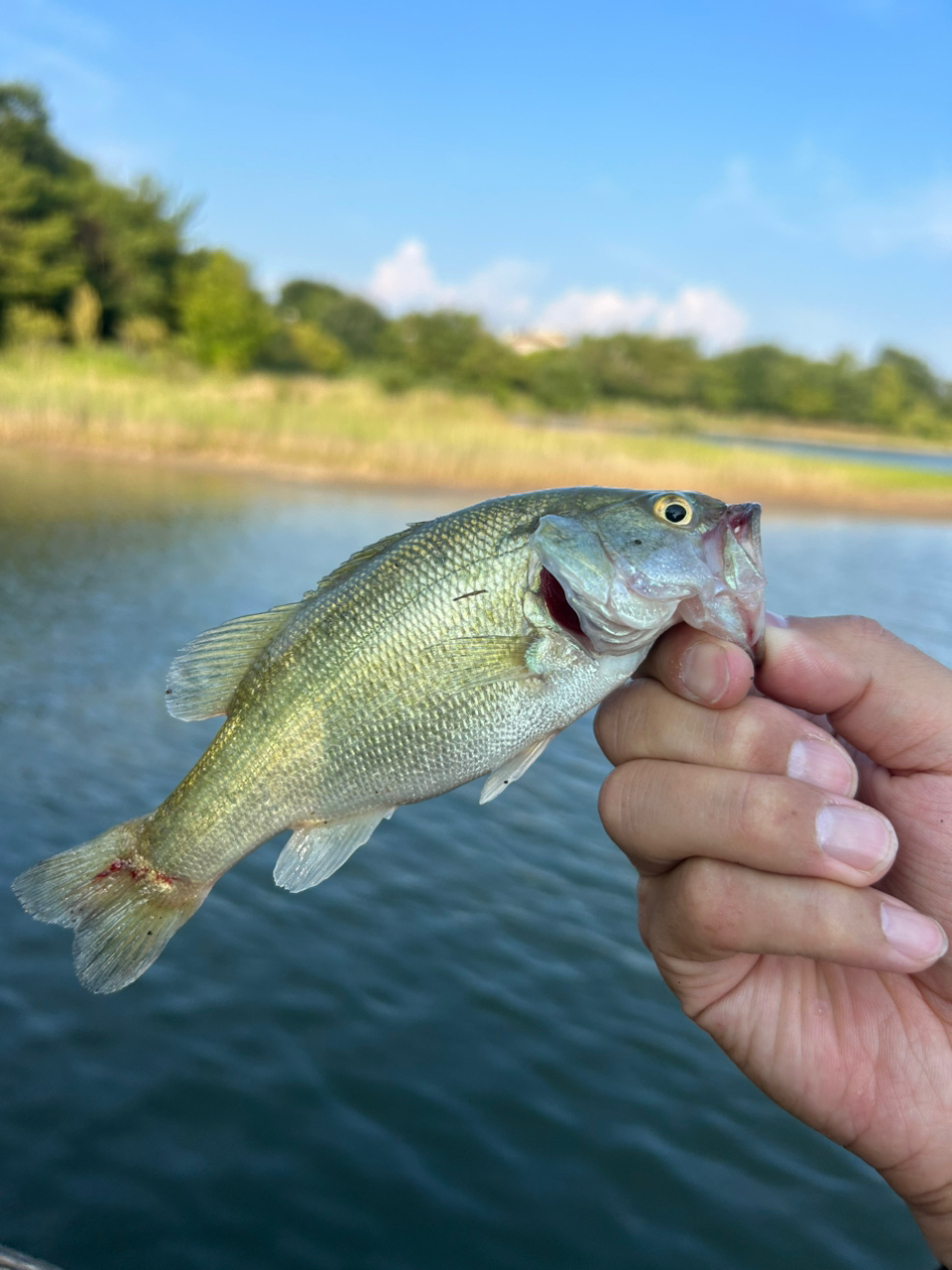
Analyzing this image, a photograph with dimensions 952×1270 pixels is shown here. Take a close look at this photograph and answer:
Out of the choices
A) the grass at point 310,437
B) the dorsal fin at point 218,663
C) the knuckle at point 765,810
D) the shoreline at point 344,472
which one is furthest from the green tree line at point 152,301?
the knuckle at point 765,810

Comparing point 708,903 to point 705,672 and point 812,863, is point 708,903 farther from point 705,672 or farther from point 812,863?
point 705,672

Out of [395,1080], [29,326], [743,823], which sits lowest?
[395,1080]

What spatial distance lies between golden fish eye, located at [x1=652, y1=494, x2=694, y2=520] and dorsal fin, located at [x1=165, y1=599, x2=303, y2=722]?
0.84 meters

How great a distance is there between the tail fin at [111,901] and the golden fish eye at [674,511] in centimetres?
135

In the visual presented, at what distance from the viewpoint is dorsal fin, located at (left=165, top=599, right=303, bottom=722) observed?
2.25 metres

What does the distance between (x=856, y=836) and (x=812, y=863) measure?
9 cm

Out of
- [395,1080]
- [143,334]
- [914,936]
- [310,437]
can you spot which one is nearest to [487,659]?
[914,936]

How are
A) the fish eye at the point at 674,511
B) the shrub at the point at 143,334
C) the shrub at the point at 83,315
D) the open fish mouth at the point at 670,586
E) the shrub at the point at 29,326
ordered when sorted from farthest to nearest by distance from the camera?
the shrub at the point at 143,334 < the shrub at the point at 83,315 < the shrub at the point at 29,326 < the fish eye at the point at 674,511 < the open fish mouth at the point at 670,586

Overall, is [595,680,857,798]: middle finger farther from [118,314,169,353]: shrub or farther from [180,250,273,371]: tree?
[118,314,169,353]: shrub

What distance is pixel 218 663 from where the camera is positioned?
2.27 m

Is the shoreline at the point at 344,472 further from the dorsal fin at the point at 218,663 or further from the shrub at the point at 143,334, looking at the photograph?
the dorsal fin at the point at 218,663

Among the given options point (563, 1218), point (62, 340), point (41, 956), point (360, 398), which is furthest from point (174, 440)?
point (563, 1218)

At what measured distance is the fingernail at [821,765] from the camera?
6.20ft

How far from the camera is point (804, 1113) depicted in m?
2.25
